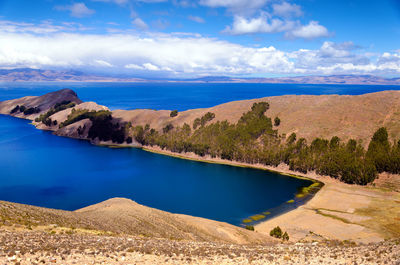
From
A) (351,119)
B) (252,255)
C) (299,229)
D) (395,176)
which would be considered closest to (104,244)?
(252,255)

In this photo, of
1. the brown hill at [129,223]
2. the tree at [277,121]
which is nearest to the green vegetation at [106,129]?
the tree at [277,121]

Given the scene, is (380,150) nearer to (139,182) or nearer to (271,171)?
(271,171)

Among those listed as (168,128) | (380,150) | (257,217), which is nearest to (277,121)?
(380,150)

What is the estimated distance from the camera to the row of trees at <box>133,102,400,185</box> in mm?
102375

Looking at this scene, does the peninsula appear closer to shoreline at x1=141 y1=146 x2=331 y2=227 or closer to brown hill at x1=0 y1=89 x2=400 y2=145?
brown hill at x1=0 y1=89 x2=400 y2=145

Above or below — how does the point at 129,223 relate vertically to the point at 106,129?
below

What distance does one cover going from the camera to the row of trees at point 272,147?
102 metres

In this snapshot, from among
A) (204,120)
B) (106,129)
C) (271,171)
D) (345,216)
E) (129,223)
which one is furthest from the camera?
(106,129)

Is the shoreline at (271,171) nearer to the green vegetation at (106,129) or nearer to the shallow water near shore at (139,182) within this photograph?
the shallow water near shore at (139,182)

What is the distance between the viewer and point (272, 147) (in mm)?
132000

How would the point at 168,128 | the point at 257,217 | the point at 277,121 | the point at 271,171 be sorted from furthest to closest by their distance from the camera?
1. the point at 168,128
2. the point at 277,121
3. the point at 271,171
4. the point at 257,217

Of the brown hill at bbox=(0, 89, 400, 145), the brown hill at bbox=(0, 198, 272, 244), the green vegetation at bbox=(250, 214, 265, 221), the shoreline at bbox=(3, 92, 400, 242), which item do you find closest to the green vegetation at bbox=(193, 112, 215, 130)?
the brown hill at bbox=(0, 89, 400, 145)

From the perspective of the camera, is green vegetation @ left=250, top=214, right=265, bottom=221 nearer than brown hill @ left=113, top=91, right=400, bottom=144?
Yes

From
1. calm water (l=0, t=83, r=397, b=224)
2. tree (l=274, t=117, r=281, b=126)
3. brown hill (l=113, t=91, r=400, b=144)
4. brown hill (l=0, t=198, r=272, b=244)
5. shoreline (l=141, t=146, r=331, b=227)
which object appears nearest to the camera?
brown hill (l=0, t=198, r=272, b=244)
